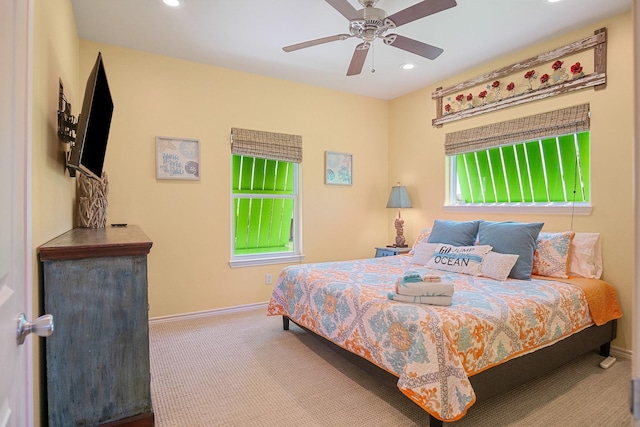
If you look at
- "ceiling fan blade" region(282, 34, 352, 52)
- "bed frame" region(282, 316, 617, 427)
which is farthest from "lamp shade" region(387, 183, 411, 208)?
"ceiling fan blade" region(282, 34, 352, 52)

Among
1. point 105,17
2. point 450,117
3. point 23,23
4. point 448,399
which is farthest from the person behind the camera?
point 450,117

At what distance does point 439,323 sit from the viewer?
5.92 feet

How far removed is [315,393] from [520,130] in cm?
316

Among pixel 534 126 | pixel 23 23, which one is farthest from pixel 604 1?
pixel 23 23

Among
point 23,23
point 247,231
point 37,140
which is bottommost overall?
point 247,231

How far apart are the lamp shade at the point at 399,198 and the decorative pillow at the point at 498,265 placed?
5.60 feet

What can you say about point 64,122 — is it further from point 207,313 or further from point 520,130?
point 520,130

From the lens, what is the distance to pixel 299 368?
264cm

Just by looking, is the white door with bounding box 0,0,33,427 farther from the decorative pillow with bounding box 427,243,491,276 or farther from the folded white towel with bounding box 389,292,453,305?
the decorative pillow with bounding box 427,243,491,276

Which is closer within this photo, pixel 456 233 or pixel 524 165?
pixel 456 233

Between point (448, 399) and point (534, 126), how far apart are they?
2876 millimetres

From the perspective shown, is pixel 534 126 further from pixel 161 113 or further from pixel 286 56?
pixel 161 113

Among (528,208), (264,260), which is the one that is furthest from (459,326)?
(264,260)

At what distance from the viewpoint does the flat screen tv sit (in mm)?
1755
